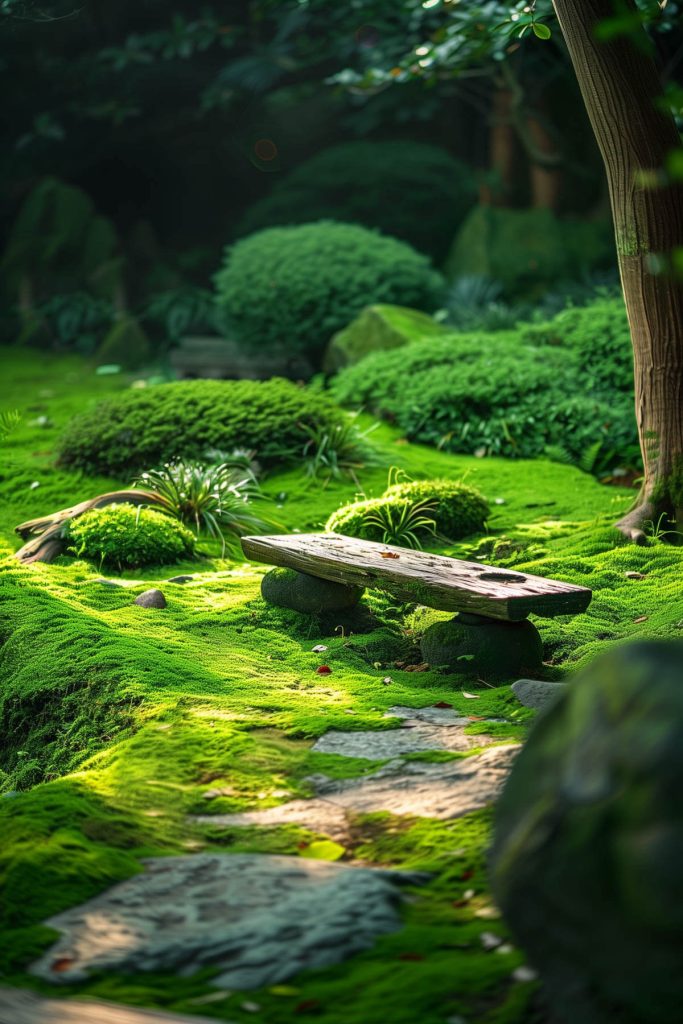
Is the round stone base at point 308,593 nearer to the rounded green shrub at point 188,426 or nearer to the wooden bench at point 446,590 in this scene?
the wooden bench at point 446,590

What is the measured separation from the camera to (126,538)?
7.00 meters

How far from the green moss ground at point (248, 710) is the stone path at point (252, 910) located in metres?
0.06

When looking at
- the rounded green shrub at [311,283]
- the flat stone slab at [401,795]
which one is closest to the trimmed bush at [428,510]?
the flat stone slab at [401,795]

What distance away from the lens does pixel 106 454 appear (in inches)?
342

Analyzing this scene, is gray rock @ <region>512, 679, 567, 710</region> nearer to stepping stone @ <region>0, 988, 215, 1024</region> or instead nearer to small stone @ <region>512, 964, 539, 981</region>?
small stone @ <region>512, 964, 539, 981</region>

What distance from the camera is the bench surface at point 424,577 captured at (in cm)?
497

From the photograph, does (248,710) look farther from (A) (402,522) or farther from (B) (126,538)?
(A) (402,522)

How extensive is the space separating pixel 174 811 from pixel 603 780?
6.21 feet

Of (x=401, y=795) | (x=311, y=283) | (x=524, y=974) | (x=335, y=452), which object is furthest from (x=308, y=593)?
(x=311, y=283)

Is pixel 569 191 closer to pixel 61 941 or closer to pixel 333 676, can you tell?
pixel 333 676

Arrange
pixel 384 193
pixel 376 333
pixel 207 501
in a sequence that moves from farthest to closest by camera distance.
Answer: pixel 384 193 < pixel 376 333 < pixel 207 501

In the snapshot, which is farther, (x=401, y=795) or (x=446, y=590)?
(x=446, y=590)

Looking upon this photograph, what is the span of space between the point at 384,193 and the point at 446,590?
38.5 feet

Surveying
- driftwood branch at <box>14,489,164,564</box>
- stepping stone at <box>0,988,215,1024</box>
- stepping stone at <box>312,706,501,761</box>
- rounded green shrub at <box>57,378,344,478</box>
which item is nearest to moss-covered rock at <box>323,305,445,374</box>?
rounded green shrub at <box>57,378,344,478</box>
